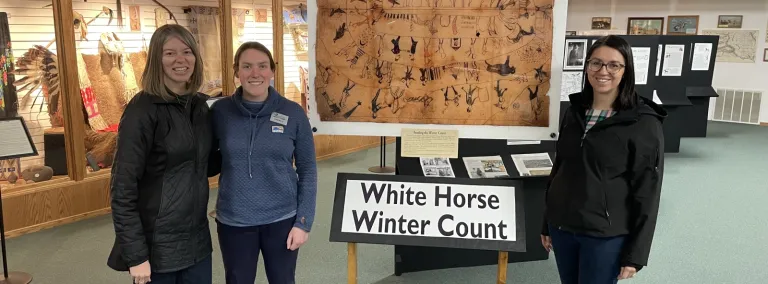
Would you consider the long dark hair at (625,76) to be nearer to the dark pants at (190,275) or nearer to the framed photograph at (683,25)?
the dark pants at (190,275)

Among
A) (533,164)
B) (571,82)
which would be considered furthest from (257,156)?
(571,82)

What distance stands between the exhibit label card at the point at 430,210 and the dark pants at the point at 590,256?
204 mm

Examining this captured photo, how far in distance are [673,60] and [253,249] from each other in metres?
6.34

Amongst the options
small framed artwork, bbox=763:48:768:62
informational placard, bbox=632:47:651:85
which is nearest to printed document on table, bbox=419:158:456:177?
informational placard, bbox=632:47:651:85

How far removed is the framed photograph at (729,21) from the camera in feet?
30.3

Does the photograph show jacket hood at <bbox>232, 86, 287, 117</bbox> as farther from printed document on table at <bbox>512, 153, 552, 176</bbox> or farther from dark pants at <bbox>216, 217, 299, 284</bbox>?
printed document on table at <bbox>512, 153, 552, 176</bbox>

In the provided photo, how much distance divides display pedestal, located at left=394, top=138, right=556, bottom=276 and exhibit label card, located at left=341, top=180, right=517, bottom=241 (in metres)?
0.95

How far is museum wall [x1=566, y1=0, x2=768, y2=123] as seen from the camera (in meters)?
9.12

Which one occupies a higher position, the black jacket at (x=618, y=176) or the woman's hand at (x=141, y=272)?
the black jacket at (x=618, y=176)

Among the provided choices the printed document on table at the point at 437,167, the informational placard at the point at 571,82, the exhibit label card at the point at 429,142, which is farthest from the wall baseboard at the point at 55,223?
the informational placard at the point at 571,82

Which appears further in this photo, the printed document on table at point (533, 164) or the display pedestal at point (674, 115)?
the display pedestal at point (674, 115)

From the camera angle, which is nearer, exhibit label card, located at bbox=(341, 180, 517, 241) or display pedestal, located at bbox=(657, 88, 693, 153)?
exhibit label card, located at bbox=(341, 180, 517, 241)

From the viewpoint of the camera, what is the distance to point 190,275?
198 cm

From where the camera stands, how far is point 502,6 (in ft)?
7.37
